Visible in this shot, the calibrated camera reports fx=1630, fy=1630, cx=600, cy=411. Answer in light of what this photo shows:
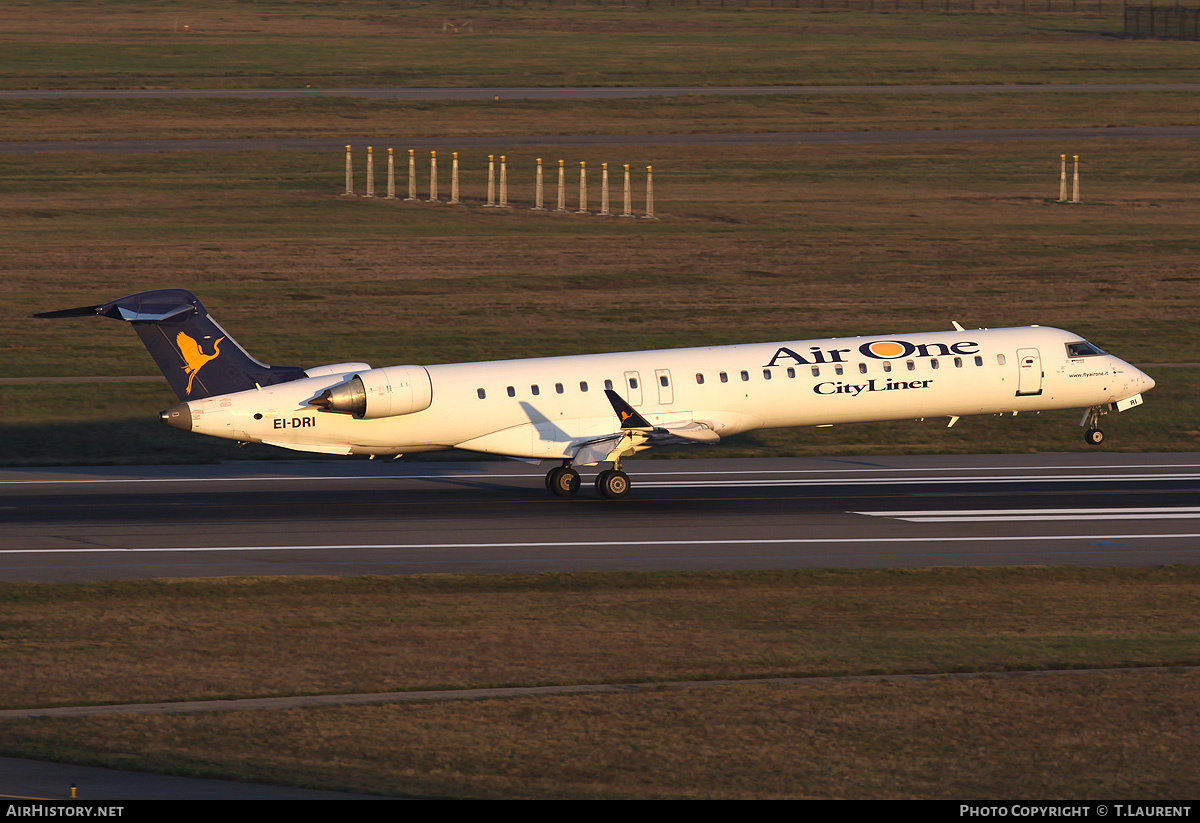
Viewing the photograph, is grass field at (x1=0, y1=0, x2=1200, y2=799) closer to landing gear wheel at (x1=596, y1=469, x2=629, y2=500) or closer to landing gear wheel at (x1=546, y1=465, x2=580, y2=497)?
landing gear wheel at (x1=596, y1=469, x2=629, y2=500)

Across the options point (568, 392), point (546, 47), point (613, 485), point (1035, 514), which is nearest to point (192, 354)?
point (568, 392)

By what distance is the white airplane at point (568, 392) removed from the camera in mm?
35906

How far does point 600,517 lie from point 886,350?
842 centimetres

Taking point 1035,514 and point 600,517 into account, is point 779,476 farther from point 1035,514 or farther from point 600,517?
point 1035,514

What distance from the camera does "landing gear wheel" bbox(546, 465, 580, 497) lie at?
37.8 meters

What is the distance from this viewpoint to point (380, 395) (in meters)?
35.6

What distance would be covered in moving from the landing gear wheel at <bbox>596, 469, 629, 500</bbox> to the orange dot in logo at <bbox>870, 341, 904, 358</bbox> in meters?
6.84

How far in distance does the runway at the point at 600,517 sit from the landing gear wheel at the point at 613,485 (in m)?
0.48

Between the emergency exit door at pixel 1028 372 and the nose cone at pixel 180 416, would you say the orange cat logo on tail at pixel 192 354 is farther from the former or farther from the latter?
the emergency exit door at pixel 1028 372

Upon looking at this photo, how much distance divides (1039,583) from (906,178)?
188 ft

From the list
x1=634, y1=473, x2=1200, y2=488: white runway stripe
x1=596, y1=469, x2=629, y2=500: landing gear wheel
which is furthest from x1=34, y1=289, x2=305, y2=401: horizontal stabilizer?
x1=634, y1=473, x2=1200, y2=488: white runway stripe

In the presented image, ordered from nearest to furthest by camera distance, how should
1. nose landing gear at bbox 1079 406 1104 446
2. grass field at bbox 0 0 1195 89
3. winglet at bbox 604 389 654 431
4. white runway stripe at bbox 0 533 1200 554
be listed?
white runway stripe at bbox 0 533 1200 554, winglet at bbox 604 389 654 431, nose landing gear at bbox 1079 406 1104 446, grass field at bbox 0 0 1195 89

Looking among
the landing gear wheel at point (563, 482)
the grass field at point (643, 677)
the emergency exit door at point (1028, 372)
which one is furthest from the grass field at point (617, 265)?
the grass field at point (643, 677)

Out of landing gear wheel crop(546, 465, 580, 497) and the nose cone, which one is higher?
the nose cone
